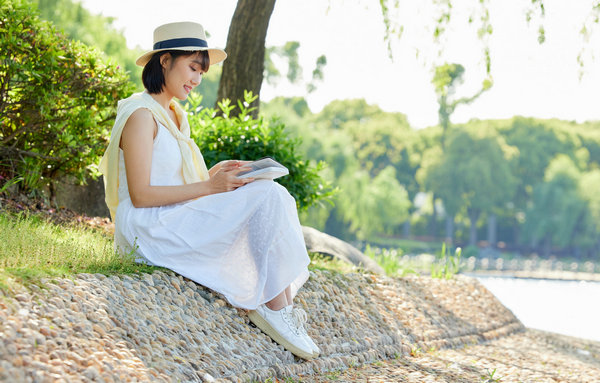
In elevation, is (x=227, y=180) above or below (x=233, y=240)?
above

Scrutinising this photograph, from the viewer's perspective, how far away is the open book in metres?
3.11

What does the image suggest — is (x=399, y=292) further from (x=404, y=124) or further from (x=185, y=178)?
(x=404, y=124)

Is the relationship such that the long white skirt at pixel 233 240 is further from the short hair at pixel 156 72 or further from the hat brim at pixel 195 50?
the hat brim at pixel 195 50

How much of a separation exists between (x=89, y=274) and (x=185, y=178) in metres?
0.72

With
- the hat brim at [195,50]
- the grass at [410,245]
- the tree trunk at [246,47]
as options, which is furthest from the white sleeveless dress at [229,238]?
the grass at [410,245]

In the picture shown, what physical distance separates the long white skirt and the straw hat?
827 mm

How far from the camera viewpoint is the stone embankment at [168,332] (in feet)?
7.68

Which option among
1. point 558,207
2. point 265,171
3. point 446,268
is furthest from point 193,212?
point 558,207

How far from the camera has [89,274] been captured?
305 cm

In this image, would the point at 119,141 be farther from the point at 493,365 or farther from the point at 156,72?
the point at 493,365

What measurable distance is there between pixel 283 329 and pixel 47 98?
2856 mm

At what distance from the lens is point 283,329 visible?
127 inches

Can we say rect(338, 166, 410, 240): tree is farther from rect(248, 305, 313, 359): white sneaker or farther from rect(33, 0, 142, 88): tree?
rect(248, 305, 313, 359): white sneaker

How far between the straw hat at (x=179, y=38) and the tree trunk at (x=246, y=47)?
3364 mm
